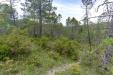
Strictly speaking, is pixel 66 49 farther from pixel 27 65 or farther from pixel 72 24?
pixel 72 24

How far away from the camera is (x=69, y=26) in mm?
36938

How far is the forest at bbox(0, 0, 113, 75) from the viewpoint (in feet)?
10.7

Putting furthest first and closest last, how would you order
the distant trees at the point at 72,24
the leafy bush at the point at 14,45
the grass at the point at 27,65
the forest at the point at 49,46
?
the distant trees at the point at 72,24, the leafy bush at the point at 14,45, the grass at the point at 27,65, the forest at the point at 49,46

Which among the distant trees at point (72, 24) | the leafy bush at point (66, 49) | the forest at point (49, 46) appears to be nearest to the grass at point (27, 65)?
the forest at point (49, 46)

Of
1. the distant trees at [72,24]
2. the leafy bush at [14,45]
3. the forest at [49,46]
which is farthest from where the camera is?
the distant trees at [72,24]

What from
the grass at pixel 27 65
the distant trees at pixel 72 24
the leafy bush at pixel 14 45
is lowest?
the grass at pixel 27 65

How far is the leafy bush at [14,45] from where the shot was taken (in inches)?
530

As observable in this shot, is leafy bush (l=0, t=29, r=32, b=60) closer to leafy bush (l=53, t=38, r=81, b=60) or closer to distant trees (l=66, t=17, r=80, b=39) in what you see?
leafy bush (l=53, t=38, r=81, b=60)

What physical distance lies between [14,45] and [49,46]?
18.1 ft

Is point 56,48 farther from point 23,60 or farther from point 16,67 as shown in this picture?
point 16,67

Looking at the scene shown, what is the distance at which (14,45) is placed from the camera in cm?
1402

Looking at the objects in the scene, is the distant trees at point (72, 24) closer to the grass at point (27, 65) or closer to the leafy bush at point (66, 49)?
the leafy bush at point (66, 49)

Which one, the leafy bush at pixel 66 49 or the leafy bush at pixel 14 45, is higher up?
the leafy bush at pixel 14 45

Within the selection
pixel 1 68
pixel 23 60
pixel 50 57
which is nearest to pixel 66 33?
→ pixel 50 57
